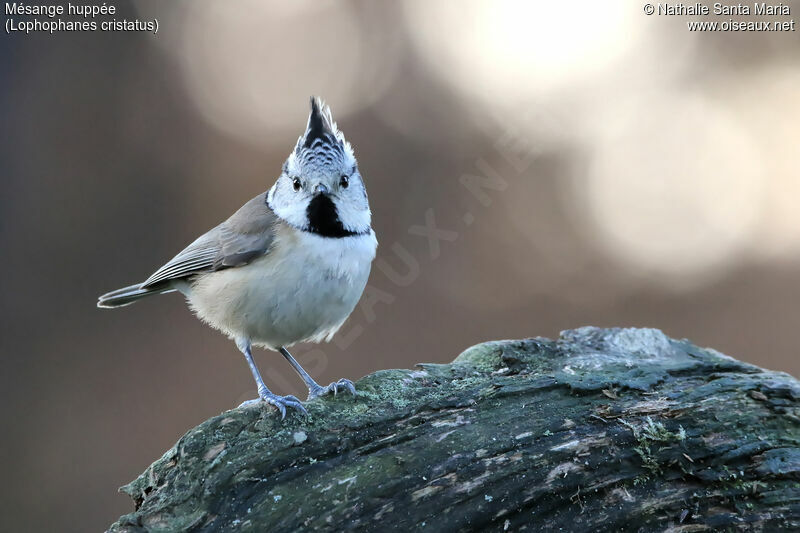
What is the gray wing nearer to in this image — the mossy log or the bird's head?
the bird's head

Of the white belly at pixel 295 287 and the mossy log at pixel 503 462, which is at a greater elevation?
the white belly at pixel 295 287

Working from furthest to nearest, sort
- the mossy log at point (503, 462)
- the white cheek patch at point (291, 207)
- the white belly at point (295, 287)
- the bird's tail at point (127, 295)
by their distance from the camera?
the bird's tail at point (127, 295) → the white cheek patch at point (291, 207) → the white belly at point (295, 287) → the mossy log at point (503, 462)

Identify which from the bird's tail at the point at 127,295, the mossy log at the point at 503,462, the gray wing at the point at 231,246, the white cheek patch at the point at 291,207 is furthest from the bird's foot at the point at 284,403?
the bird's tail at the point at 127,295

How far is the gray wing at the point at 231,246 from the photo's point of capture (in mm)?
3621

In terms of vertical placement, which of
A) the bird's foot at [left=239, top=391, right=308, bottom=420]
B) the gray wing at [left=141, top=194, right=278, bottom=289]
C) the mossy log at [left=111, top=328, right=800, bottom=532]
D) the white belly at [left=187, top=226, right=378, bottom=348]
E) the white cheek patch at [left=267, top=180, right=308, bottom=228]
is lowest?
the mossy log at [left=111, top=328, right=800, bottom=532]

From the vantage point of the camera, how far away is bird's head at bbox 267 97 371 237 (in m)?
3.51

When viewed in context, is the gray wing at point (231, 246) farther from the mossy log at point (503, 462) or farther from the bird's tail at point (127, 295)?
the mossy log at point (503, 462)

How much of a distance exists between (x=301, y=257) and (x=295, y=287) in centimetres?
15

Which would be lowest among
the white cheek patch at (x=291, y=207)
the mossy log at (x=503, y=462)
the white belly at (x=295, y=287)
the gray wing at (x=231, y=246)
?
the mossy log at (x=503, y=462)

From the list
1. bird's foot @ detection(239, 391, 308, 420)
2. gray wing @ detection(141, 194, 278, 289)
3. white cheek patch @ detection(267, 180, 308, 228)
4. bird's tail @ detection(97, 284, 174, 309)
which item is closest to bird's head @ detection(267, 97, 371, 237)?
white cheek patch @ detection(267, 180, 308, 228)

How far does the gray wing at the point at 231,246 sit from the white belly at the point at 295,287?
0.06 metres

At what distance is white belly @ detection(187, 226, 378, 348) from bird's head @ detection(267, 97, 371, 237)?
77 millimetres

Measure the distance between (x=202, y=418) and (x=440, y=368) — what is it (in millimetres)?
2847

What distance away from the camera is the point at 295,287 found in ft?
11.2
